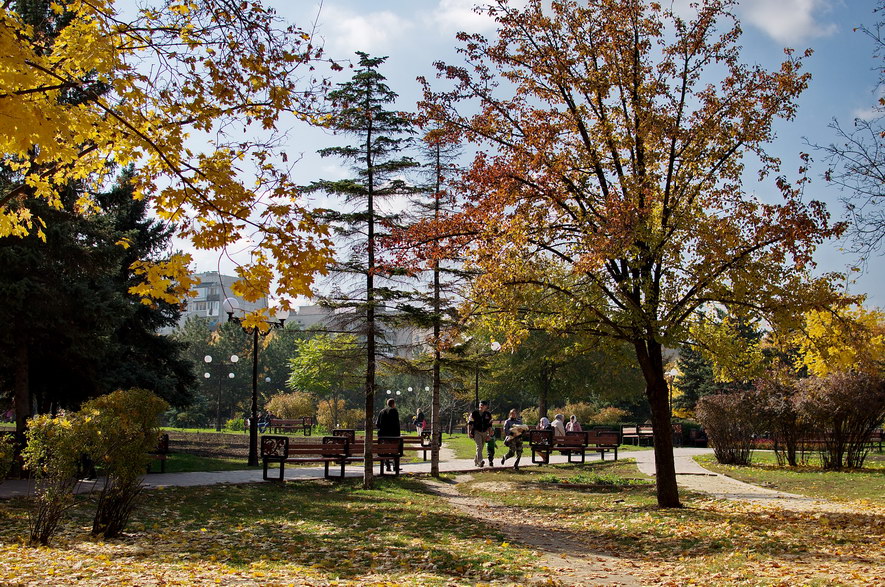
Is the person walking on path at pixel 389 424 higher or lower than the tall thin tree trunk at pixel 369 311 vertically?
lower

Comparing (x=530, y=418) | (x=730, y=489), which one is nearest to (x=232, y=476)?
(x=730, y=489)

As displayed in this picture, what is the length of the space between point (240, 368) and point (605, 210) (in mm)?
60581

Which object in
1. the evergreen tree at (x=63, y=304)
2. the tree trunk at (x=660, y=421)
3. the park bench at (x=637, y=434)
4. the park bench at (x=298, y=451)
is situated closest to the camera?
the tree trunk at (x=660, y=421)

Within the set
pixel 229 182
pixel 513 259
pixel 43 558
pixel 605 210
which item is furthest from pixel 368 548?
pixel 605 210

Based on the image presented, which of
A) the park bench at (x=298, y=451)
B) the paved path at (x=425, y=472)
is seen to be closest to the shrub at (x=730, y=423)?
the paved path at (x=425, y=472)

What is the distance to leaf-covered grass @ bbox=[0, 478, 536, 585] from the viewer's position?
6.19m

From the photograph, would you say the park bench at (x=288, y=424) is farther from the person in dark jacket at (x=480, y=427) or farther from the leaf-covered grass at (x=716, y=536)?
the leaf-covered grass at (x=716, y=536)

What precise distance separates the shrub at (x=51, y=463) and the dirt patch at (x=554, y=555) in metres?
4.91

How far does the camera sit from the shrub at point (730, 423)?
19.0 meters

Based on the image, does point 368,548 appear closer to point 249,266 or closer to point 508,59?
point 249,266

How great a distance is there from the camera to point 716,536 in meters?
8.43

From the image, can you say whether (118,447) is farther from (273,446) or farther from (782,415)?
(782,415)

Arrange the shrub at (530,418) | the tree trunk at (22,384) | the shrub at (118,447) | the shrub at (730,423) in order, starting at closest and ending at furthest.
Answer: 1. the shrub at (118,447)
2. the tree trunk at (22,384)
3. the shrub at (730,423)
4. the shrub at (530,418)

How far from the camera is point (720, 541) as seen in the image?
26.6 ft
